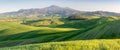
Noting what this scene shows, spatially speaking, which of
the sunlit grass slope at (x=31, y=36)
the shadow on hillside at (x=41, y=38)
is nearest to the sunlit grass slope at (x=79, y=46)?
the shadow on hillside at (x=41, y=38)

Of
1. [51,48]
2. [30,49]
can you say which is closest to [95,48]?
[51,48]

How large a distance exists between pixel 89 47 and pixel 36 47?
5483 millimetres

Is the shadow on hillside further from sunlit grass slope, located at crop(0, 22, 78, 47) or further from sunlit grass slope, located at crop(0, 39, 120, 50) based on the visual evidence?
sunlit grass slope, located at crop(0, 39, 120, 50)

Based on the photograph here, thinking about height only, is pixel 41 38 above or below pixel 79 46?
below

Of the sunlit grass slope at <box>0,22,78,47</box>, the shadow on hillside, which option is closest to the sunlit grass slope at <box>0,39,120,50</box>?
the shadow on hillside

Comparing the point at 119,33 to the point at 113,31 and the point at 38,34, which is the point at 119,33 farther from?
the point at 38,34

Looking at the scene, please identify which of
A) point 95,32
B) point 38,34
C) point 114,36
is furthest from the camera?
point 38,34

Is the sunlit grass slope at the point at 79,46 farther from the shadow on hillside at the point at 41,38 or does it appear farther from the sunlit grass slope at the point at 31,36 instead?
the sunlit grass slope at the point at 31,36

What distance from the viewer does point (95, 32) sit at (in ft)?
259

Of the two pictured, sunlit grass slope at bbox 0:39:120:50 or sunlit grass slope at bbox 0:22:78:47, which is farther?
sunlit grass slope at bbox 0:22:78:47

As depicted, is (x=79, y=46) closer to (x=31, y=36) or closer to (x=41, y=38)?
(x=41, y=38)

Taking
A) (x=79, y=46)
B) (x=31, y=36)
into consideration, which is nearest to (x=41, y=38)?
(x=31, y=36)

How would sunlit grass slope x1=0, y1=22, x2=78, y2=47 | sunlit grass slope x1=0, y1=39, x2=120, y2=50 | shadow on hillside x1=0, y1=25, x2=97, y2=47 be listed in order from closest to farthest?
1. sunlit grass slope x1=0, y1=39, x2=120, y2=50
2. shadow on hillside x1=0, y1=25, x2=97, y2=47
3. sunlit grass slope x1=0, y1=22, x2=78, y2=47

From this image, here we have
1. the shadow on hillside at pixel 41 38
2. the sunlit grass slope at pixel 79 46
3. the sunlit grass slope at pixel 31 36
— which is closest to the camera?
the sunlit grass slope at pixel 79 46
